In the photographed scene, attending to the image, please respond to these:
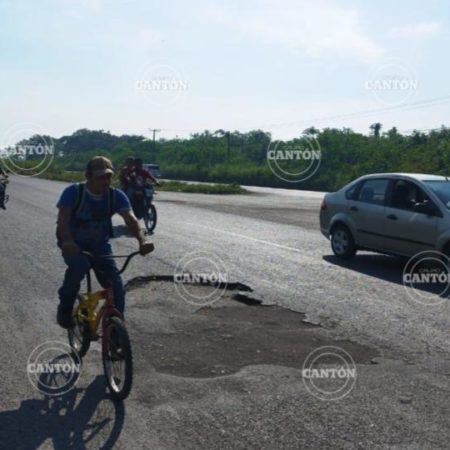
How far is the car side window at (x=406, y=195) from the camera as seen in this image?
35.3 feet

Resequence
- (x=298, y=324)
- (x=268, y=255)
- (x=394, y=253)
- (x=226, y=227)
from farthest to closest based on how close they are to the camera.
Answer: (x=226, y=227), (x=268, y=255), (x=394, y=253), (x=298, y=324)

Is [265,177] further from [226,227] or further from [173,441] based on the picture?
[173,441]

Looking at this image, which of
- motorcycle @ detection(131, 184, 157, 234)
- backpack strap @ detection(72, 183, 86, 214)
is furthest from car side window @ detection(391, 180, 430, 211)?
Answer: motorcycle @ detection(131, 184, 157, 234)

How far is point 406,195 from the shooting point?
434 inches

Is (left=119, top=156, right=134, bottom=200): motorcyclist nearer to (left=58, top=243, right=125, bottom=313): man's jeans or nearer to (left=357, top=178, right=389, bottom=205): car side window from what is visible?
(left=357, top=178, right=389, bottom=205): car side window

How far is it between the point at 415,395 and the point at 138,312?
11.7ft

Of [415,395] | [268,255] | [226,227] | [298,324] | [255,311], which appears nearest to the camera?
[415,395]

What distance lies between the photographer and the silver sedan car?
10.3 m

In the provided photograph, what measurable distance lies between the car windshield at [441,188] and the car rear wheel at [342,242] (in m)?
1.82

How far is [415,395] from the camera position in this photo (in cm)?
513

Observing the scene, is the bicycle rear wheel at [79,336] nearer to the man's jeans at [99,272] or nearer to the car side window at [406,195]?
the man's jeans at [99,272]

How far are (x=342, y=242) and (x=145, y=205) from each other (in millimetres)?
6016

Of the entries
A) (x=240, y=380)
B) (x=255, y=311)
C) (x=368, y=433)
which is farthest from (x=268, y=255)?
(x=368, y=433)

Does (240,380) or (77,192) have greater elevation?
(77,192)
